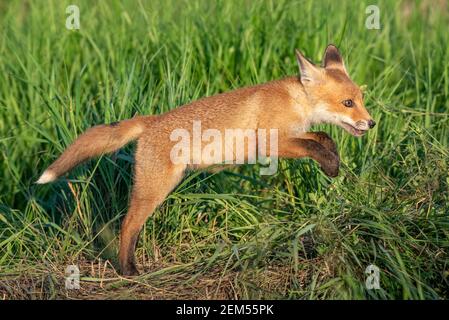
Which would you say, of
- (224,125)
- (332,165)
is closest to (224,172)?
(224,125)

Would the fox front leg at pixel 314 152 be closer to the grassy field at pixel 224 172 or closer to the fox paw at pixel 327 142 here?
the fox paw at pixel 327 142

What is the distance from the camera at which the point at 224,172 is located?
21.9 feet

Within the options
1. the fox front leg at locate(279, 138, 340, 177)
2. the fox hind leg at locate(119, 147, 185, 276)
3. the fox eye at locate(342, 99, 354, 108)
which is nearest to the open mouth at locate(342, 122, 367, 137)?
the fox eye at locate(342, 99, 354, 108)

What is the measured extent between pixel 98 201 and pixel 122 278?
1072mm

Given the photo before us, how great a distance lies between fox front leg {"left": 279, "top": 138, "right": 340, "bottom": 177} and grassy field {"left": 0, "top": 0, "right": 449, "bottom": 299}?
27 cm

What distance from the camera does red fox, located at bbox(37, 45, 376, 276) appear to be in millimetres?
5828

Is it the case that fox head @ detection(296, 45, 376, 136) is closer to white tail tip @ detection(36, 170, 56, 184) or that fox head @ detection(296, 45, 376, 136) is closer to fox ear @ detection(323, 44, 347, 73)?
fox ear @ detection(323, 44, 347, 73)

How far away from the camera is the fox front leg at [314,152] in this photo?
5.64 metres

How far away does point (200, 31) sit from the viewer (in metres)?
8.05

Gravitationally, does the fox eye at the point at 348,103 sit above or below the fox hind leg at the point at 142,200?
above

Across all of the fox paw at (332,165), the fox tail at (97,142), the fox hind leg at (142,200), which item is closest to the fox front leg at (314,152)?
the fox paw at (332,165)

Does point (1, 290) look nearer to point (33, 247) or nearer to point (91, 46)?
point (33, 247)

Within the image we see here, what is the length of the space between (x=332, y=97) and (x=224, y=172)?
116 cm
